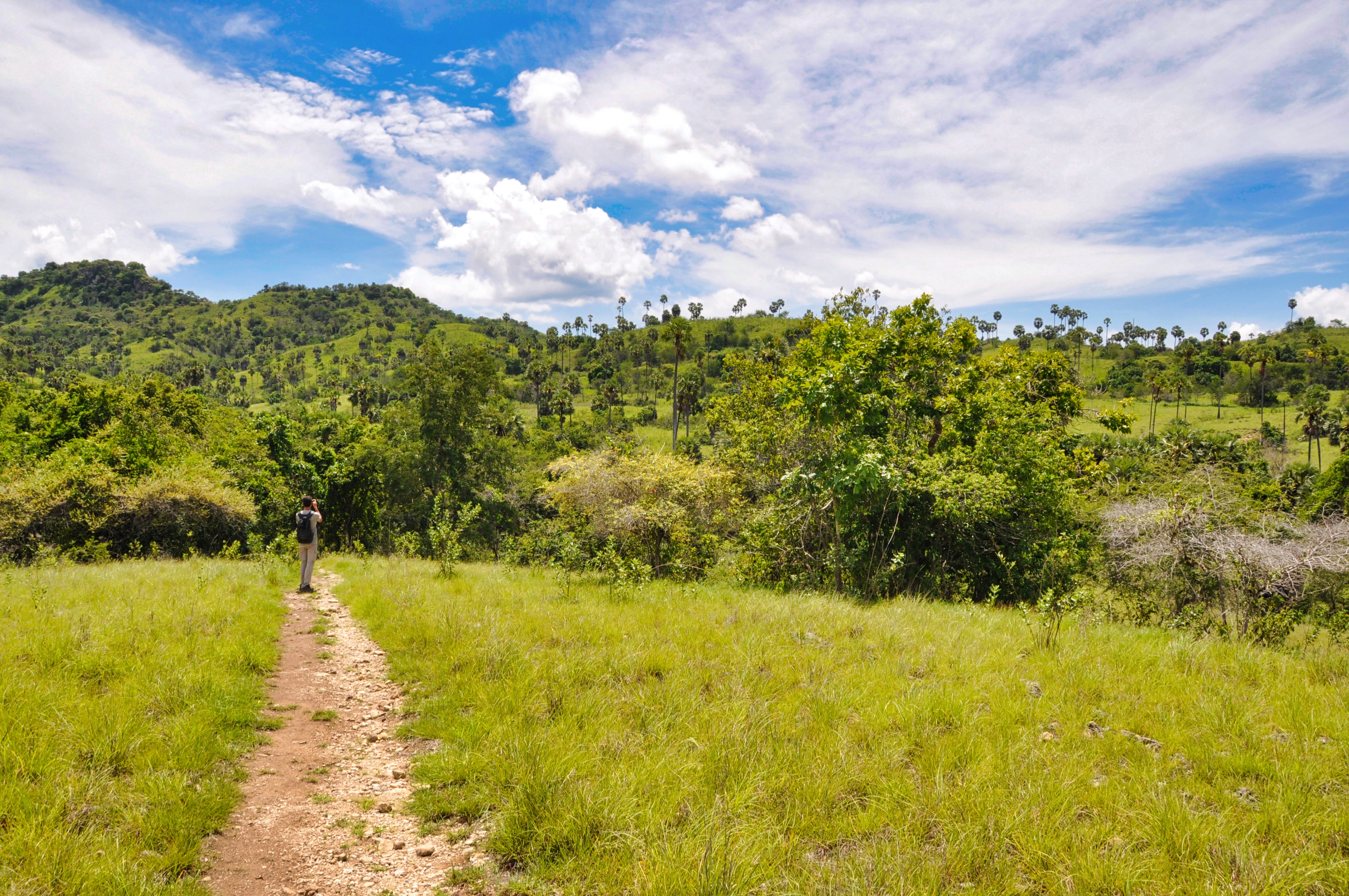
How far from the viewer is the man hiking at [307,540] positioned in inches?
481

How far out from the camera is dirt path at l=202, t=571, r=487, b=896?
3.56 meters

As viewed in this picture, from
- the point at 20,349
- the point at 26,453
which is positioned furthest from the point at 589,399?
the point at 20,349

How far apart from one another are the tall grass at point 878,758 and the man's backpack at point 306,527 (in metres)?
5.90

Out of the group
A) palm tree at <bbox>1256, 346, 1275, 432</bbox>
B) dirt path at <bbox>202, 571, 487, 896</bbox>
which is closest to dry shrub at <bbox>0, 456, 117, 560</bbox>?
dirt path at <bbox>202, 571, 487, 896</bbox>

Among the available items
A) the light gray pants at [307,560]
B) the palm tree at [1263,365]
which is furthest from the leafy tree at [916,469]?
the palm tree at [1263,365]

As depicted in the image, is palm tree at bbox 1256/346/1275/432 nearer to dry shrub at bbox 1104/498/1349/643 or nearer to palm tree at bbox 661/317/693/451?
palm tree at bbox 661/317/693/451

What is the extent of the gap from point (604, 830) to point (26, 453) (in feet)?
117

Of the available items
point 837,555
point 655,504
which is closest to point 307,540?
point 655,504

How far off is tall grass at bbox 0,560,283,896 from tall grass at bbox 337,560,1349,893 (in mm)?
1491

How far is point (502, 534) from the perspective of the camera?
38844 mm

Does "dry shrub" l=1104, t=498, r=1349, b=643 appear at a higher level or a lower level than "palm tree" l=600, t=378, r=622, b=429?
lower

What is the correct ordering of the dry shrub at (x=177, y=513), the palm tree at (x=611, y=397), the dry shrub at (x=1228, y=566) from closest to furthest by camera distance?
the dry shrub at (x=1228, y=566) < the dry shrub at (x=177, y=513) < the palm tree at (x=611, y=397)

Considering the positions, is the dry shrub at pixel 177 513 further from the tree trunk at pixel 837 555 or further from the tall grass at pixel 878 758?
the tree trunk at pixel 837 555

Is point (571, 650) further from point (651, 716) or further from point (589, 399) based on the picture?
point (589, 399)
